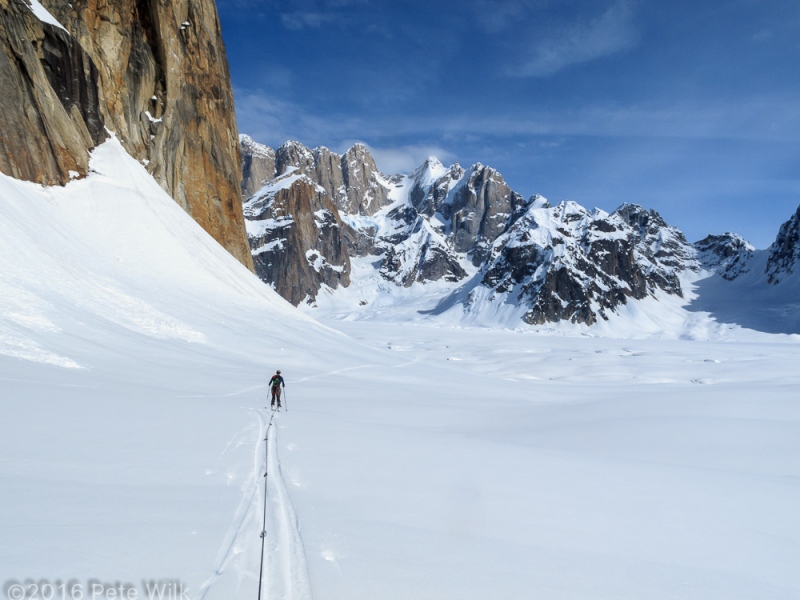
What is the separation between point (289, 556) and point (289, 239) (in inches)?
7173

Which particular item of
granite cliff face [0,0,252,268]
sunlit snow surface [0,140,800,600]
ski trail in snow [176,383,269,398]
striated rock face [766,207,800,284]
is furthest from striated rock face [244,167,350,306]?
striated rock face [766,207,800,284]

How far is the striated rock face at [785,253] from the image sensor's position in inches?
6944

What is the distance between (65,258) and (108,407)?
17725 millimetres

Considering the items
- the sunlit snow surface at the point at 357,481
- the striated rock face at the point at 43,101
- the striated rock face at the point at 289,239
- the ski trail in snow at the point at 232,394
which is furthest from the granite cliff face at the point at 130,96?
the striated rock face at the point at 289,239

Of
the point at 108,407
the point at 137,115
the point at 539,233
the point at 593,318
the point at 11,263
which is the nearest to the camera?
the point at 108,407

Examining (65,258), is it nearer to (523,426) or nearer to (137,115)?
(523,426)

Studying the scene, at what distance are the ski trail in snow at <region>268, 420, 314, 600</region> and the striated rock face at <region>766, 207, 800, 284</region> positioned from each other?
227 meters

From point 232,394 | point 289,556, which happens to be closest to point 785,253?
point 232,394

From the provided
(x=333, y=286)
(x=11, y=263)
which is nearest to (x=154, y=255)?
(x=11, y=263)

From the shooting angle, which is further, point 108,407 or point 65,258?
point 65,258

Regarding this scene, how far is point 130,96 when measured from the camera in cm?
4234

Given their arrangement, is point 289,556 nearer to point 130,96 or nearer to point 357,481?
point 357,481

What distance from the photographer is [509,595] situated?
360 cm

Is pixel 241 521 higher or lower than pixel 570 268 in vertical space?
lower
